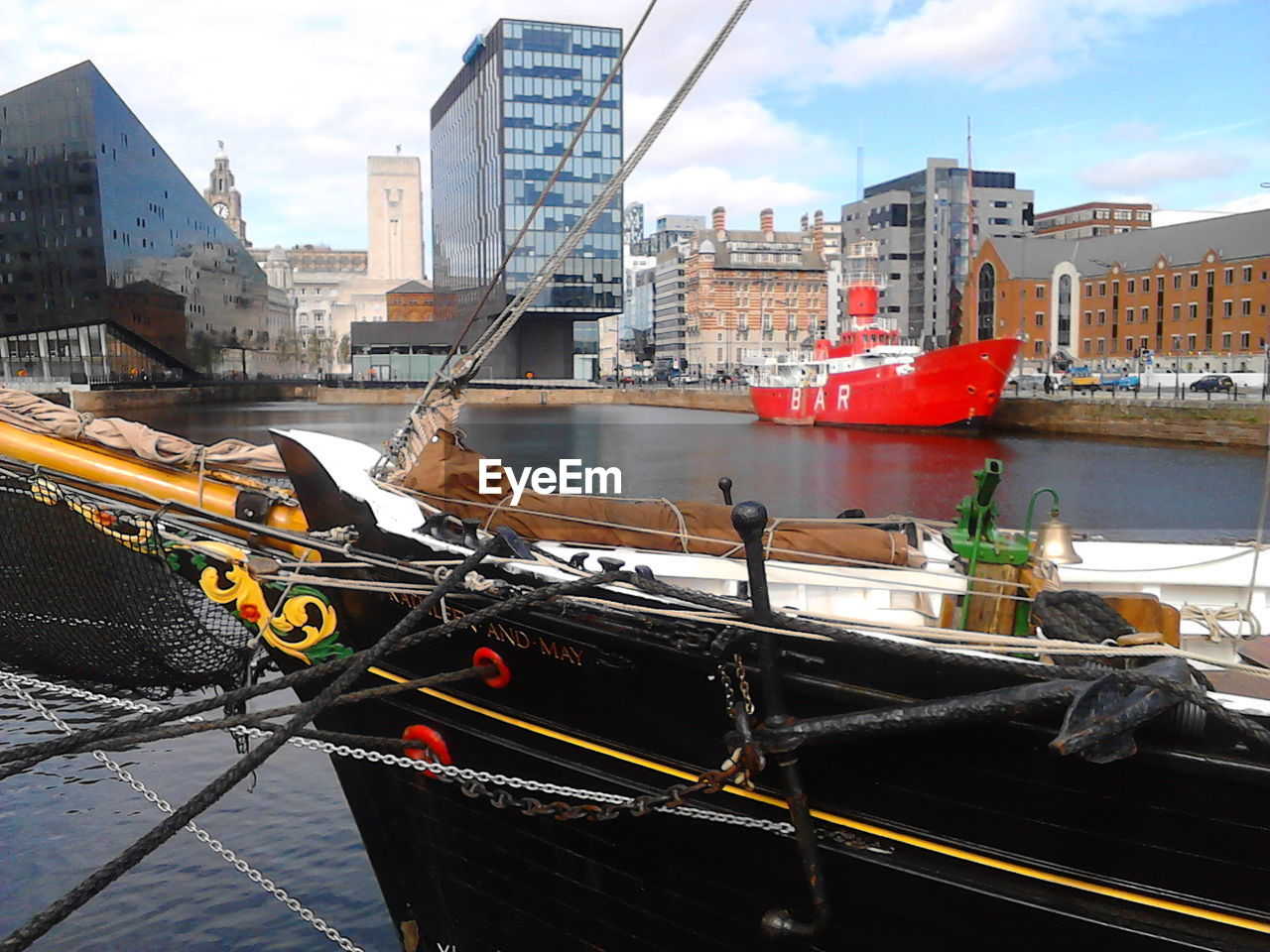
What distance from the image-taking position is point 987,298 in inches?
2990

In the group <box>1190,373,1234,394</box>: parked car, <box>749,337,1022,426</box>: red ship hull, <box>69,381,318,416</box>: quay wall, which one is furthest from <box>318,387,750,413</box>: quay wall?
<box>1190,373,1234,394</box>: parked car

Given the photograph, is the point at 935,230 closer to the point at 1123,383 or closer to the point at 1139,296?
the point at 1139,296

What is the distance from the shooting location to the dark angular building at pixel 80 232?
4734 cm

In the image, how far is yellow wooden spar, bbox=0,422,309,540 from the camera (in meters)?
4.70

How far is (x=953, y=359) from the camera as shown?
1495 inches

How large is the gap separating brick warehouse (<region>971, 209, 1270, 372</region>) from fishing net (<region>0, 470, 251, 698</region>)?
192 feet

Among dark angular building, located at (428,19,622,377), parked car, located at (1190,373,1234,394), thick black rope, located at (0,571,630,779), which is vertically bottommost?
thick black rope, located at (0,571,630,779)

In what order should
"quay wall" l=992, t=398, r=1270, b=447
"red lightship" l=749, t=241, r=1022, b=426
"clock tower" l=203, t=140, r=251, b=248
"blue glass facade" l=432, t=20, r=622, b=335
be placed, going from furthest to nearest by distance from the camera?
"clock tower" l=203, t=140, r=251, b=248, "blue glass facade" l=432, t=20, r=622, b=335, "red lightship" l=749, t=241, r=1022, b=426, "quay wall" l=992, t=398, r=1270, b=447

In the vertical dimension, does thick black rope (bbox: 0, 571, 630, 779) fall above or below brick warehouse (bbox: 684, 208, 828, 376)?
below

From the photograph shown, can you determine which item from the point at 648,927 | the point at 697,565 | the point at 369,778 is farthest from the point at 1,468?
the point at 648,927

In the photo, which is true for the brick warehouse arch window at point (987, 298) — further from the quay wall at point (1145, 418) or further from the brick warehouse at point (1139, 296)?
the quay wall at point (1145, 418)

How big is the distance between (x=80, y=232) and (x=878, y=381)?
37.7 metres

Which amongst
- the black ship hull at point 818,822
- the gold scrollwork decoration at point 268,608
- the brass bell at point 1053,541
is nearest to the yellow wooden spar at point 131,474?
the gold scrollwork decoration at point 268,608

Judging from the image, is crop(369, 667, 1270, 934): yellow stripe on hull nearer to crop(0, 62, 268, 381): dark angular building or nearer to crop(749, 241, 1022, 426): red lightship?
crop(749, 241, 1022, 426): red lightship
